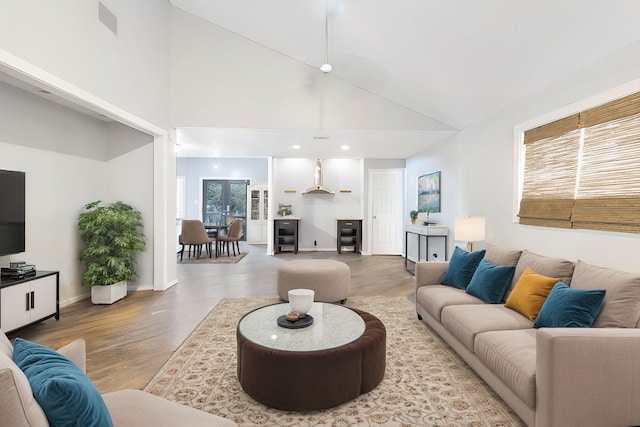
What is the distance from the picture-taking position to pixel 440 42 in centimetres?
338

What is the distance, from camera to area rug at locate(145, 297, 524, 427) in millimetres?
1924

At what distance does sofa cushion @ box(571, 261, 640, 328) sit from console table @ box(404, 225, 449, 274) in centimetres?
344

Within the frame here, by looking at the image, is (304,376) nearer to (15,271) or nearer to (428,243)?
(15,271)

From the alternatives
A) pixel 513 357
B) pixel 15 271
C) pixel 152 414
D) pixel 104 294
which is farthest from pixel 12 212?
pixel 513 357

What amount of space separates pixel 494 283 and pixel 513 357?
1.10 m

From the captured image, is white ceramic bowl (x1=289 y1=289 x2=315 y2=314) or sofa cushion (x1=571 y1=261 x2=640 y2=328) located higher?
sofa cushion (x1=571 y1=261 x2=640 y2=328)

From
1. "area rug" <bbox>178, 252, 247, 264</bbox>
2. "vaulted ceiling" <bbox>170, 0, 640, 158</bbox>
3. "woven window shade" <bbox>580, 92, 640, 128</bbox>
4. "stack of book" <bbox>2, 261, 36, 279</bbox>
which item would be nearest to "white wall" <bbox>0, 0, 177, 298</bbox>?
"vaulted ceiling" <bbox>170, 0, 640, 158</bbox>

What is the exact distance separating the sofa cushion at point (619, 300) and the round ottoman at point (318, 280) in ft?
8.11

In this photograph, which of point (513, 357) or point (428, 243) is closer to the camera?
point (513, 357)

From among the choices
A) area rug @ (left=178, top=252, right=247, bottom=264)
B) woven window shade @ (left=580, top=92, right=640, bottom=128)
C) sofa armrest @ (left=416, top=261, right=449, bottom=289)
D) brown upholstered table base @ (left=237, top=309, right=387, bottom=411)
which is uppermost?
woven window shade @ (left=580, top=92, right=640, bottom=128)

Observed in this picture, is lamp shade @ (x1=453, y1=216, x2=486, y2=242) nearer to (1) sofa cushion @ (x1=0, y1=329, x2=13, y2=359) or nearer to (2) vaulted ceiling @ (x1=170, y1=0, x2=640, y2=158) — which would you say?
(2) vaulted ceiling @ (x1=170, y1=0, x2=640, y2=158)

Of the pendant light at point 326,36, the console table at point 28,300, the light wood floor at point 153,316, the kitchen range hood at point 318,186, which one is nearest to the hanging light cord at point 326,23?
the pendant light at point 326,36

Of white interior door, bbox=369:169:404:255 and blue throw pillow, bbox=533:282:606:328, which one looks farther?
white interior door, bbox=369:169:404:255

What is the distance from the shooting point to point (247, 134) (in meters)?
5.55
